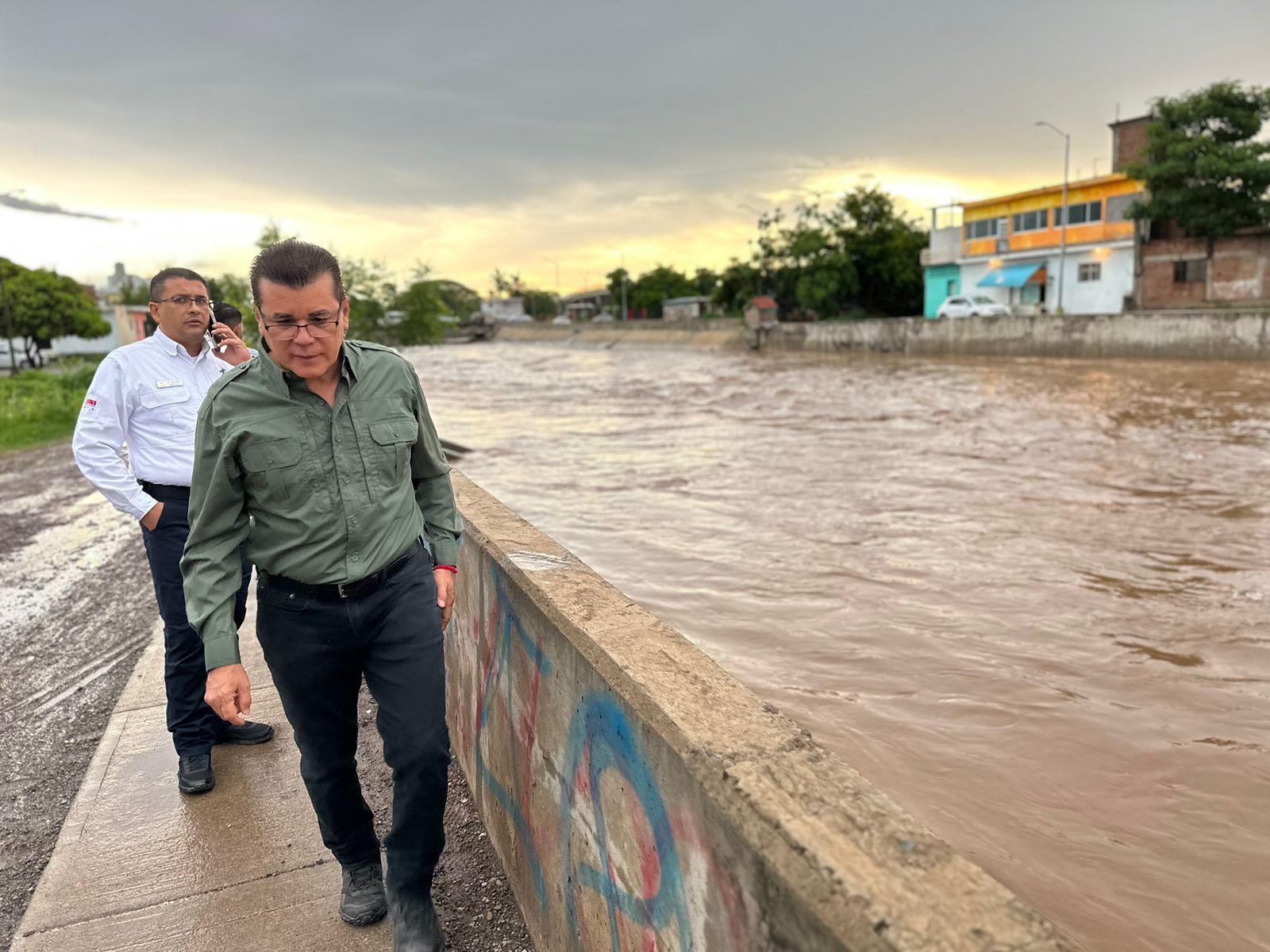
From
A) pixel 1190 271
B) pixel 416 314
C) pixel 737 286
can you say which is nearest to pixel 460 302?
pixel 737 286

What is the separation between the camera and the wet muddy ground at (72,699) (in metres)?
3.08

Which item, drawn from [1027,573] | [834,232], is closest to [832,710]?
[1027,573]

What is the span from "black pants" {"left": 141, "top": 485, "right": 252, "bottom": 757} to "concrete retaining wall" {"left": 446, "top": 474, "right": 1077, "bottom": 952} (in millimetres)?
1271

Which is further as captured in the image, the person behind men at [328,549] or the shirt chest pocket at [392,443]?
the shirt chest pocket at [392,443]

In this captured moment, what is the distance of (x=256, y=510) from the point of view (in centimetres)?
245

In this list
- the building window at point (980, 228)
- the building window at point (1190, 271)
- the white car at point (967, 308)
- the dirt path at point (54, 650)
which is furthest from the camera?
the building window at point (980, 228)

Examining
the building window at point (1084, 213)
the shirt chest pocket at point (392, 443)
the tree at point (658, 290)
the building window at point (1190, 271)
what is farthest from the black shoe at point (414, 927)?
the tree at point (658, 290)

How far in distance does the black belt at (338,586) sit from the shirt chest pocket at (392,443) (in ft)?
0.75

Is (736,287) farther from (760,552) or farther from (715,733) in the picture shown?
(715,733)

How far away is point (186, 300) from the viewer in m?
3.75

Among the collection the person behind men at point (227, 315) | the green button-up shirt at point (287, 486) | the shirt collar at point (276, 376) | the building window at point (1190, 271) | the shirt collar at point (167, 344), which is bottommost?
the green button-up shirt at point (287, 486)

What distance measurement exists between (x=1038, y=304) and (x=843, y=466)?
37.6m

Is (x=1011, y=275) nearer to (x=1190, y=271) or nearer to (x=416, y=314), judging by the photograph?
(x=1190, y=271)

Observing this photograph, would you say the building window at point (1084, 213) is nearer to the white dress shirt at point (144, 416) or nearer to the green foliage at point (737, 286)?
the green foliage at point (737, 286)
